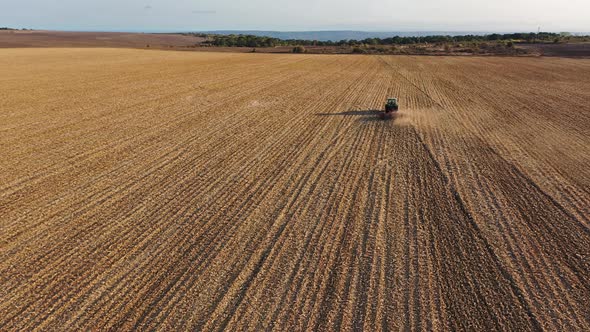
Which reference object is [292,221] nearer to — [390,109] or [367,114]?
[390,109]

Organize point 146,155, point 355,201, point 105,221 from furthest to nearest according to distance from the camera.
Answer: point 146,155 → point 355,201 → point 105,221

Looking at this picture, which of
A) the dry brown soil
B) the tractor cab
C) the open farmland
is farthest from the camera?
the dry brown soil

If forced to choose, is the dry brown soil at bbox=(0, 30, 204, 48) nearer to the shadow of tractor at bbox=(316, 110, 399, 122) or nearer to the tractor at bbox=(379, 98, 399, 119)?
the shadow of tractor at bbox=(316, 110, 399, 122)

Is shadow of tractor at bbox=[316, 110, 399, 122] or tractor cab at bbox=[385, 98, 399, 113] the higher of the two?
tractor cab at bbox=[385, 98, 399, 113]

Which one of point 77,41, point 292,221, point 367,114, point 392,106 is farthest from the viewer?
point 77,41

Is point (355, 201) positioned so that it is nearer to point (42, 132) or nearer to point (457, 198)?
point (457, 198)

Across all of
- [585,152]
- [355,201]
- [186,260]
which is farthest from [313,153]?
[585,152]

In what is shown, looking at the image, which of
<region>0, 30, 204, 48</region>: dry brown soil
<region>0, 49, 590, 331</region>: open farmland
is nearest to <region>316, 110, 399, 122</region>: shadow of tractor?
<region>0, 49, 590, 331</region>: open farmland

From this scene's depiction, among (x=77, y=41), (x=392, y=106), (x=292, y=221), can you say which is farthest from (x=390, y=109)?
(x=77, y=41)
